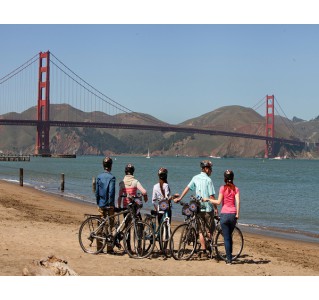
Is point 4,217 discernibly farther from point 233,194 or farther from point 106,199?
point 233,194

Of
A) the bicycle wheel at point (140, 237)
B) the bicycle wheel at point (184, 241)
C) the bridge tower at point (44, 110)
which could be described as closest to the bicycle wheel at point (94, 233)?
the bicycle wheel at point (140, 237)

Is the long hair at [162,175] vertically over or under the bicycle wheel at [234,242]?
over

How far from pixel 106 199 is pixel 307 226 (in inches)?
545

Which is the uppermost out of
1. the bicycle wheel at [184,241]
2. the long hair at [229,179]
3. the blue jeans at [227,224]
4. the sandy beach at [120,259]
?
the long hair at [229,179]

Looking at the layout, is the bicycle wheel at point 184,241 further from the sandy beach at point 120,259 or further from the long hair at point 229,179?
the long hair at point 229,179

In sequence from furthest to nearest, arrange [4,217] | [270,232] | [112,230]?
[270,232]
[4,217]
[112,230]

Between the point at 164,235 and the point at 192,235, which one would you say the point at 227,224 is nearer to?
the point at 192,235

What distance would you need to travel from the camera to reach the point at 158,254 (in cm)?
1013

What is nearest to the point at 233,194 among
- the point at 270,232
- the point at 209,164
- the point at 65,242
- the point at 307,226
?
the point at 209,164

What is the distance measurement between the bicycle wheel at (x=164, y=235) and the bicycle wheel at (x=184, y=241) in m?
0.10

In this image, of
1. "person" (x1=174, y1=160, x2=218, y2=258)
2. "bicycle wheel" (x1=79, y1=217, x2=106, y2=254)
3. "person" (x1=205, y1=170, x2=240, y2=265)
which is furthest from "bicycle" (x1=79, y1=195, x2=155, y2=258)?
"person" (x1=205, y1=170, x2=240, y2=265)

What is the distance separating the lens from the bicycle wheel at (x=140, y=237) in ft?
31.5

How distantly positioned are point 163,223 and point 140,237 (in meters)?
0.43

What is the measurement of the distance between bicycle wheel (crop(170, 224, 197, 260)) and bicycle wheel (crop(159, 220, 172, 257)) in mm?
102
